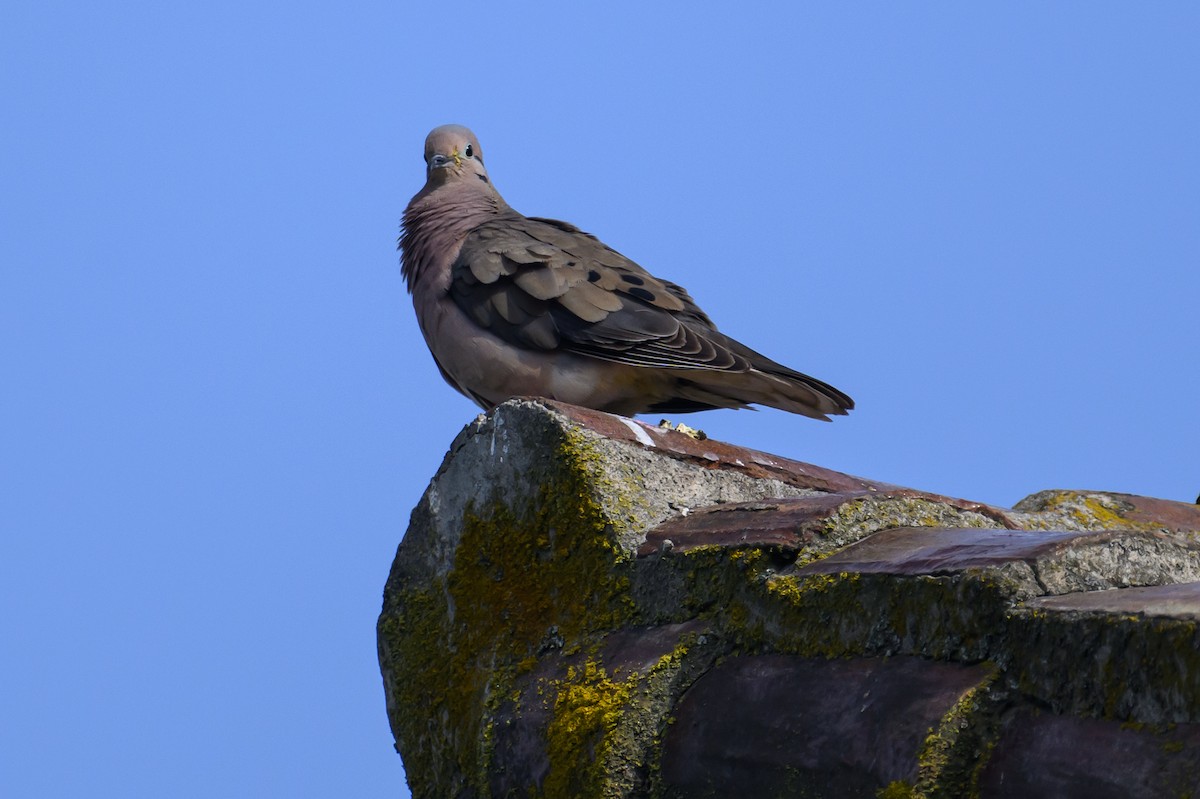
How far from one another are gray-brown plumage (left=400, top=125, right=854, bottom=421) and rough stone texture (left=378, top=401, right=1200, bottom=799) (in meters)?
1.86

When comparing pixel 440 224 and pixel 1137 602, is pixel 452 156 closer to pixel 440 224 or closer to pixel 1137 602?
pixel 440 224

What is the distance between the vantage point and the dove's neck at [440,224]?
507 centimetres

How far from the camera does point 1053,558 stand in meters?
1.68

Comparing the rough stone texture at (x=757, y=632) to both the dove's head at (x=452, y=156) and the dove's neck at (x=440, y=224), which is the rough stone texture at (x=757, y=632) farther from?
the dove's head at (x=452, y=156)

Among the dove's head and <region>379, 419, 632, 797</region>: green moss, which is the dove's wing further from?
<region>379, 419, 632, 797</region>: green moss

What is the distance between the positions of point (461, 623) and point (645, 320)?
7.75 feet

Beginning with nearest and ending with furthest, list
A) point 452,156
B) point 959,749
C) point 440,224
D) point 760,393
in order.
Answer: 1. point 959,749
2. point 760,393
3. point 440,224
4. point 452,156

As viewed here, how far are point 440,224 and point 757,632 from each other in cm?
360

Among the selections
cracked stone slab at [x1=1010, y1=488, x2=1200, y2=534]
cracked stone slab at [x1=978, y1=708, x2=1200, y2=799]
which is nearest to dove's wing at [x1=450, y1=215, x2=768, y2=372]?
cracked stone slab at [x1=1010, y1=488, x2=1200, y2=534]

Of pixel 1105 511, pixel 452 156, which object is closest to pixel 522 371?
pixel 452 156

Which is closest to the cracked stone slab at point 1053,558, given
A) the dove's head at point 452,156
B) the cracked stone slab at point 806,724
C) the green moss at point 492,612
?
the cracked stone slab at point 806,724

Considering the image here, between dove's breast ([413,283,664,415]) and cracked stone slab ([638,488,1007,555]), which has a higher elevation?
dove's breast ([413,283,664,415])

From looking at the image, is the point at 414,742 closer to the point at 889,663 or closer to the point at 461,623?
the point at 461,623

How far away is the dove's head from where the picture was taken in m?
5.81
